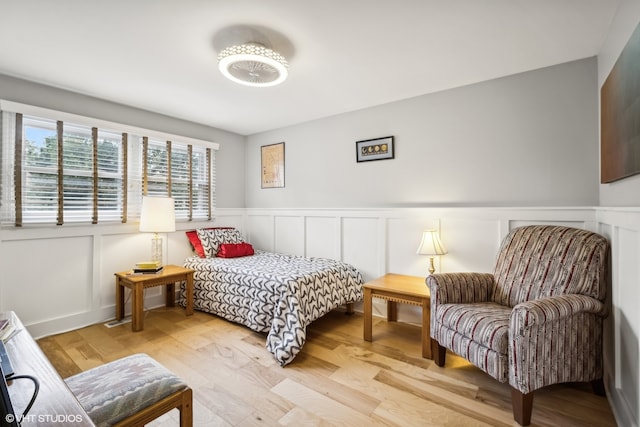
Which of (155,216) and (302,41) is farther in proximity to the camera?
(155,216)

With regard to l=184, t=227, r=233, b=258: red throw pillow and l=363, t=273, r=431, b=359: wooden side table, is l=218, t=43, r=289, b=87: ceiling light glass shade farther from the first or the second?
l=184, t=227, r=233, b=258: red throw pillow

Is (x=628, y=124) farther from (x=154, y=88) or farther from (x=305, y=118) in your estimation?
(x=154, y=88)

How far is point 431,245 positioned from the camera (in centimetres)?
259

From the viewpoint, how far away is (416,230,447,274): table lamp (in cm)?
258

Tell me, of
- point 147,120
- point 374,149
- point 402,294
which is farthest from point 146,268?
point 374,149

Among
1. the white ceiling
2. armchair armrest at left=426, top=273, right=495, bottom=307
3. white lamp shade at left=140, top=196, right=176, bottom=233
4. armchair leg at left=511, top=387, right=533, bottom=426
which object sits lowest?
armchair leg at left=511, top=387, right=533, bottom=426

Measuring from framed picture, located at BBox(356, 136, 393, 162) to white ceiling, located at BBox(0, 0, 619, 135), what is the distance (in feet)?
1.65

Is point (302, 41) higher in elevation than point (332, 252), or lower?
higher

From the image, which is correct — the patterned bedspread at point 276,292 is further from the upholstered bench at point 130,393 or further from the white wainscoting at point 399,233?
the upholstered bench at point 130,393

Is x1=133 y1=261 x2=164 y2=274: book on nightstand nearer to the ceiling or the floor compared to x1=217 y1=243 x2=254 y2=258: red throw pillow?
nearer to the floor

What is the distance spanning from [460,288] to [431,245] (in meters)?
0.52

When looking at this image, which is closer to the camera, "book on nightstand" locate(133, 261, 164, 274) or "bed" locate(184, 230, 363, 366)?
"bed" locate(184, 230, 363, 366)

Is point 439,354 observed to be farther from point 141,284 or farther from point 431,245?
point 141,284

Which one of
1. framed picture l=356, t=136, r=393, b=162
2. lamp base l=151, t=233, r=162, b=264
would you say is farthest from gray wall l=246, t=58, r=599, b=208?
lamp base l=151, t=233, r=162, b=264
